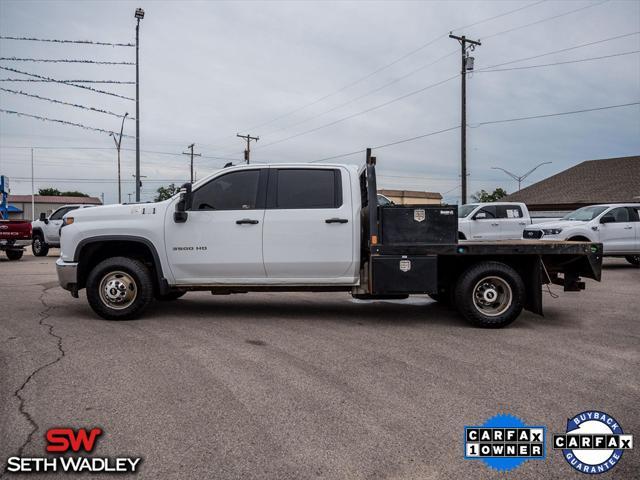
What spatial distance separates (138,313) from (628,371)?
19.1 feet

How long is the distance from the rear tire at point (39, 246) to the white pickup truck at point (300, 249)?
48.8 feet

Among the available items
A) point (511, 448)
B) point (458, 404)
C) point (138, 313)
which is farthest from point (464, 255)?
point (138, 313)

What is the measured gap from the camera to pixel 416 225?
6816mm

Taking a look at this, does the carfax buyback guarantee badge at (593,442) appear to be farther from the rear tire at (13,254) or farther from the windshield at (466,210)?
the rear tire at (13,254)

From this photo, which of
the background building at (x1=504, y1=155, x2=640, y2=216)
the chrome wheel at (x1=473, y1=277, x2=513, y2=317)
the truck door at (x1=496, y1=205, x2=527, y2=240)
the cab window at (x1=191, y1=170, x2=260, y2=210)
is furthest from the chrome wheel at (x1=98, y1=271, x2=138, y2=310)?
the background building at (x1=504, y1=155, x2=640, y2=216)

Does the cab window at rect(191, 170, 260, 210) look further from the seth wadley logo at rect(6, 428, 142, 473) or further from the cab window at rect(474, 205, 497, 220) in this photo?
the cab window at rect(474, 205, 497, 220)

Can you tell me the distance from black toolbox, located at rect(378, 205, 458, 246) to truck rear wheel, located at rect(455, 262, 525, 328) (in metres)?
0.56

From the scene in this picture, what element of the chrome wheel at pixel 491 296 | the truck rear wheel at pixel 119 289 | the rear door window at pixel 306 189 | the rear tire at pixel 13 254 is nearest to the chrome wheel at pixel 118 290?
the truck rear wheel at pixel 119 289

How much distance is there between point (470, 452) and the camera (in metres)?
3.27

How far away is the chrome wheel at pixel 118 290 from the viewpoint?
7176mm

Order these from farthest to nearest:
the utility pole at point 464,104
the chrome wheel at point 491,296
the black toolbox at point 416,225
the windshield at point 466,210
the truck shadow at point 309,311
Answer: the utility pole at point 464,104, the windshield at point 466,210, the truck shadow at point 309,311, the chrome wheel at point 491,296, the black toolbox at point 416,225

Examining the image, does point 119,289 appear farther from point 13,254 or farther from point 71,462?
point 13,254

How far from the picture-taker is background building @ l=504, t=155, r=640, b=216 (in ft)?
129

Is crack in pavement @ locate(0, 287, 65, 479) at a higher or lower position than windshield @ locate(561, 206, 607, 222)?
lower
